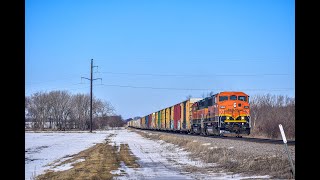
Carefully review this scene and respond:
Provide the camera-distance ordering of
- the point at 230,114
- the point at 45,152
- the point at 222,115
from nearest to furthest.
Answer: the point at 45,152
the point at 222,115
the point at 230,114

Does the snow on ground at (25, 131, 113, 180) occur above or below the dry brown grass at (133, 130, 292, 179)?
below

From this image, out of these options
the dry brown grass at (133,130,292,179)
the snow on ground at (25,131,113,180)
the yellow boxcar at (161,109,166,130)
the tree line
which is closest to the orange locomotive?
the snow on ground at (25,131,113,180)

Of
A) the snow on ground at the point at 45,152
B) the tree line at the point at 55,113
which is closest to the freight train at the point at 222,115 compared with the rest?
the snow on ground at the point at 45,152

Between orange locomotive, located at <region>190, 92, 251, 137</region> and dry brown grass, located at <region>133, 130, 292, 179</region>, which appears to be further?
orange locomotive, located at <region>190, 92, 251, 137</region>

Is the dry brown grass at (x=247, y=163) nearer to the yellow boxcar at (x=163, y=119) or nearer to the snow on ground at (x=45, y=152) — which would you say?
the snow on ground at (x=45, y=152)

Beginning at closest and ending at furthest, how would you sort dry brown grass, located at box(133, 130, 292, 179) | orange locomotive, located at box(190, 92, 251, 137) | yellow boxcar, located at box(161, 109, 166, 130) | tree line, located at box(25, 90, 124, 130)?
dry brown grass, located at box(133, 130, 292, 179)
orange locomotive, located at box(190, 92, 251, 137)
yellow boxcar, located at box(161, 109, 166, 130)
tree line, located at box(25, 90, 124, 130)

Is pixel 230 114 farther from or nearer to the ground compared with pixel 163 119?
farther from the ground

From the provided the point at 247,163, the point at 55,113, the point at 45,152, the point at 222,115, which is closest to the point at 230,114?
the point at 222,115

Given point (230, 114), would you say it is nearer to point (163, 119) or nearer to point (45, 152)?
point (45, 152)

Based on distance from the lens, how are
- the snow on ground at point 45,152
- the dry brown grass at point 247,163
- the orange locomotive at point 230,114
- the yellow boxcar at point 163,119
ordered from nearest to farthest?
the dry brown grass at point 247,163
the snow on ground at point 45,152
the orange locomotive at point 230,114
the yellow boxcar at point 163,119

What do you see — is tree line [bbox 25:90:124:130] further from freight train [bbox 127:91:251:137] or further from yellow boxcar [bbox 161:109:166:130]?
freight train [bbox 127:91:251:137]

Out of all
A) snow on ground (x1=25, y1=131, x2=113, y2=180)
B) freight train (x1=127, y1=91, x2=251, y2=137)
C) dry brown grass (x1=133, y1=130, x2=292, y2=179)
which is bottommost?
snow on ground (x1=25, y1=131, x2=113, y2=180)

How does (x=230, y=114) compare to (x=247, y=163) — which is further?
(x=230, y=114)
